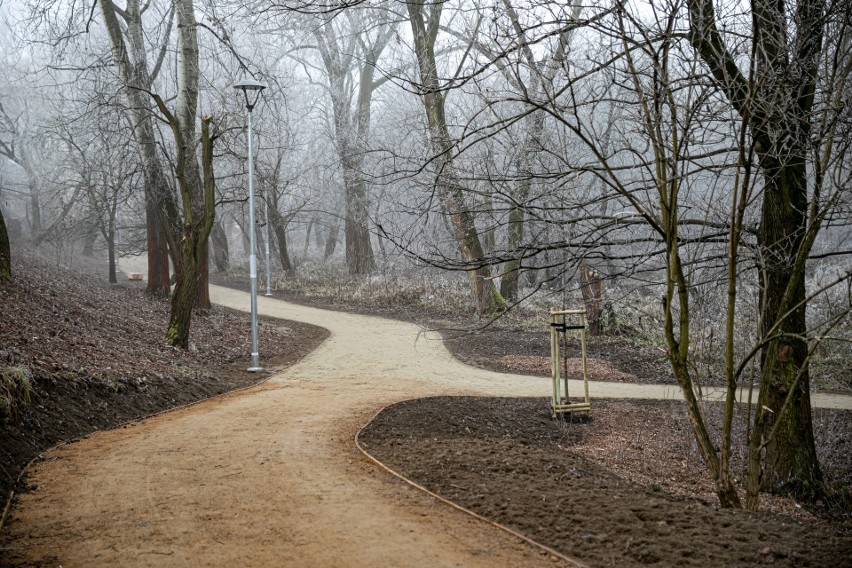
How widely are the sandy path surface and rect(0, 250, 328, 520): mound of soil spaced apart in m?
0.34

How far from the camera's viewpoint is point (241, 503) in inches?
205

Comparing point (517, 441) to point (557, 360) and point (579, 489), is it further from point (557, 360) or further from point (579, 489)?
point (579, 489)

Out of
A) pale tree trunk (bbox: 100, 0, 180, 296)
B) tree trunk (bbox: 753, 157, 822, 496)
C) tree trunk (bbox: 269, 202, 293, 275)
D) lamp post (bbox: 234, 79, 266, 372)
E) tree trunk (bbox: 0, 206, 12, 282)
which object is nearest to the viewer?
tree trunk (bbox: 753, 157, 822, 496)

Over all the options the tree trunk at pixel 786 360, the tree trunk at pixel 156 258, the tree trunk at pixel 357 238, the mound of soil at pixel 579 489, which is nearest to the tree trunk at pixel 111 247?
the tree trunk at pixel 156 258

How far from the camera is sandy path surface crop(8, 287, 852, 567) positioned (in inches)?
169

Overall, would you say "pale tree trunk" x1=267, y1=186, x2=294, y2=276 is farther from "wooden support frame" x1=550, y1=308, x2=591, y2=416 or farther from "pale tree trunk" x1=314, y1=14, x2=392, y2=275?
"wooden support frame" x1=550, y1=308, x2=591, y2=416

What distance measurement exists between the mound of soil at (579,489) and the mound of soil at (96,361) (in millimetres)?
2831

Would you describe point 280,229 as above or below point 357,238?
above

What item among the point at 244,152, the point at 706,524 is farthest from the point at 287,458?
the point at 244,152

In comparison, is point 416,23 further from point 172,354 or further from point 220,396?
point 220,396

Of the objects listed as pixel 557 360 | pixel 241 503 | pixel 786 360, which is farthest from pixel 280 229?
pixel 241 503

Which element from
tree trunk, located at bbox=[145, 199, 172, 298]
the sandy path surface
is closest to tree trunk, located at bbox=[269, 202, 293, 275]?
tree trunk, located at bbox=[145, 199, 172, 298]

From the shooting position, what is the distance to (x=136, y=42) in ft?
58.6

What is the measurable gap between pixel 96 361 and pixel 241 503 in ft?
16.5
